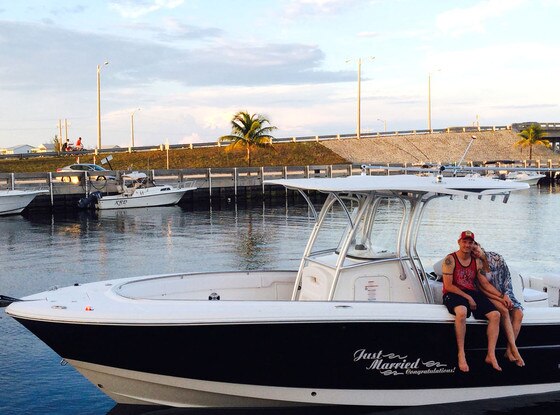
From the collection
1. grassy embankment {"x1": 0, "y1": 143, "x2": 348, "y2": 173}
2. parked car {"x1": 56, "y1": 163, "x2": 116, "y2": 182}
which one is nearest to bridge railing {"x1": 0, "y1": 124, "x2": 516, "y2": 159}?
grassy embankment {"x1": 0, "y1": 143, "x2": 348, "y2": 173}

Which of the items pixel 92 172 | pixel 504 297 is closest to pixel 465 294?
pixel 504 297

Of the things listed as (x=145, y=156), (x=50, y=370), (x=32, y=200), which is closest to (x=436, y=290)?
(x=50, y=370)

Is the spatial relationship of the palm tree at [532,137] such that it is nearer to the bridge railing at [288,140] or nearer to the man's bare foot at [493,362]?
the bridge railing at [288,140]

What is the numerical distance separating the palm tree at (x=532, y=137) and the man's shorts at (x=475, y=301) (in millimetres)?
93068

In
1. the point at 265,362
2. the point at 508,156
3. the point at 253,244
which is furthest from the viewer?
the point at 508,156

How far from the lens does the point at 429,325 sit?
359 inches

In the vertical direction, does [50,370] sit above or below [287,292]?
below

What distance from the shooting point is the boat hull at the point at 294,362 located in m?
8.92

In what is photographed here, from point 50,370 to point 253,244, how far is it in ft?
55.4

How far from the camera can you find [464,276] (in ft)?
30.3

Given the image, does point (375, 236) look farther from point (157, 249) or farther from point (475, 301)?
point (157, 249)

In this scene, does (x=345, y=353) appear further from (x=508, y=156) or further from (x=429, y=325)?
(x=508, y=156)

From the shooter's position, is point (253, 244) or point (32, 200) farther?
point (32, 200)

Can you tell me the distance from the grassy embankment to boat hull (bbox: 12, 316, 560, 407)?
185 feet
